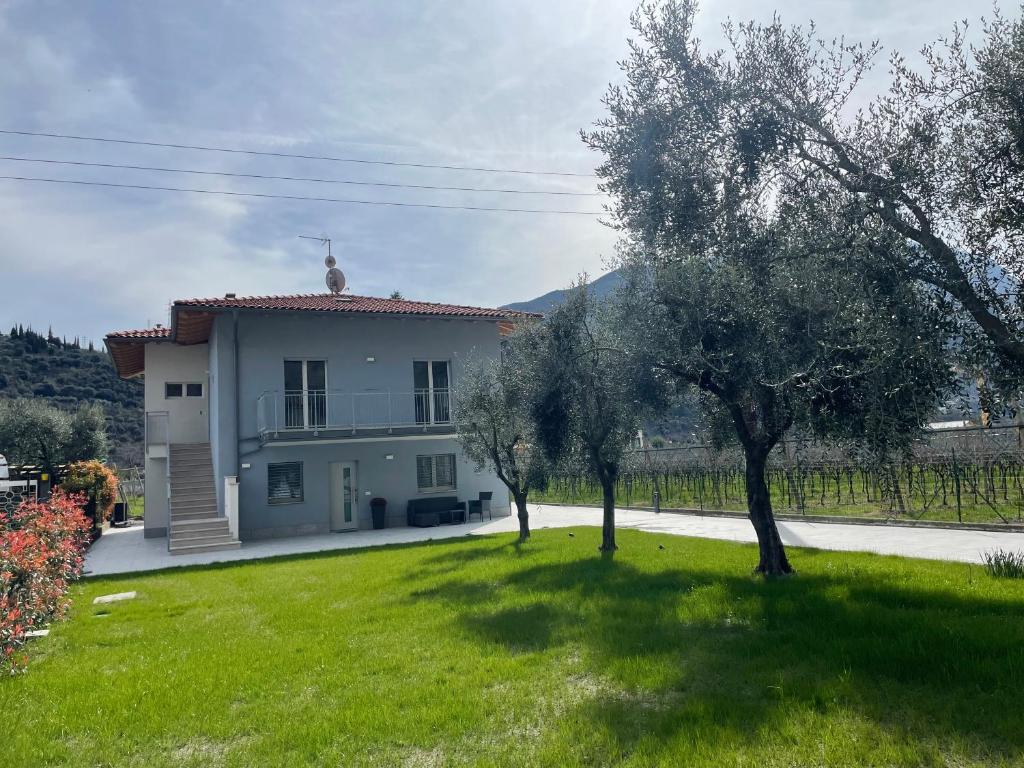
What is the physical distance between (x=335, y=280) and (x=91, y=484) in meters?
10.3

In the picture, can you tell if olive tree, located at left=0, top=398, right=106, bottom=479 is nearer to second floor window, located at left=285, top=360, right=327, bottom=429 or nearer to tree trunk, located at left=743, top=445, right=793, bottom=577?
second floor window, located at left=285, top=360, right=327, bottom=429

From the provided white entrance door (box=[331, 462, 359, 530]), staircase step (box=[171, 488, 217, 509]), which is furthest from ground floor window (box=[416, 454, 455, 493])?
staircase step (box=[171, 488, 217, 509])

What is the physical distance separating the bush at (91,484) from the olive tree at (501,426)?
11.0 meters

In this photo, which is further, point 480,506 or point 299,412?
point 480,506

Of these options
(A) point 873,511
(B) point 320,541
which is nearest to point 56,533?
(B) point 320,541

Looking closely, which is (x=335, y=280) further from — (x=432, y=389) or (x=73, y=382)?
(x=73, y=382)

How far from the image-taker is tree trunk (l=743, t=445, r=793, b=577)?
853cm

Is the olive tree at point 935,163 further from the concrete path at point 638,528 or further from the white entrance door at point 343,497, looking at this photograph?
the white entrance door at point 343,497

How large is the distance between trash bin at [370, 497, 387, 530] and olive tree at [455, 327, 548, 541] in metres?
4.97

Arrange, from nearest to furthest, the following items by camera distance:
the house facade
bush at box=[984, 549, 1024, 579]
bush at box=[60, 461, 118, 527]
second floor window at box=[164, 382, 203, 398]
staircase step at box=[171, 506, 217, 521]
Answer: bush at box=[984, 549, 1024, 579], staircase step at box=[171, 506, 217, 521], the house facade, bush at box=[60, 461, 118, 527], second floor window at box=[164, 382, 203, 398]

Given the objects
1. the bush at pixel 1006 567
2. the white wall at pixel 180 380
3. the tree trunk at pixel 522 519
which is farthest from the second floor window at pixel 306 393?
the bush at pixel 1006 567

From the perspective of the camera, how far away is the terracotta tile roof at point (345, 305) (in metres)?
18.0

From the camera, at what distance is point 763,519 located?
8.55 metres

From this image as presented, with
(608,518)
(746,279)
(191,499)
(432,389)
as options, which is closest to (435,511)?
(432,389)
